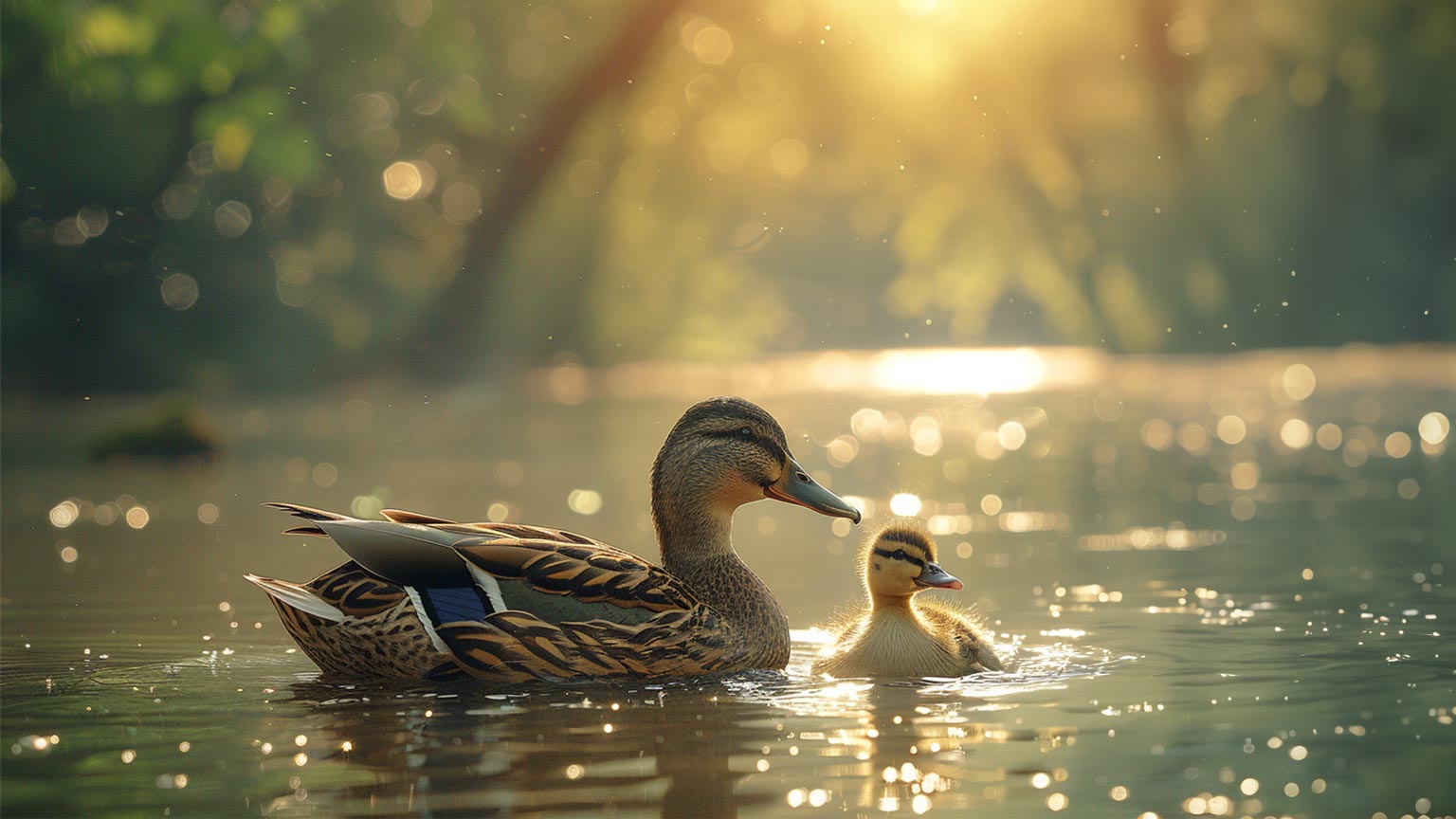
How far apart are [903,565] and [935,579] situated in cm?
21

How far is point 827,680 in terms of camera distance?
8469 millimetres

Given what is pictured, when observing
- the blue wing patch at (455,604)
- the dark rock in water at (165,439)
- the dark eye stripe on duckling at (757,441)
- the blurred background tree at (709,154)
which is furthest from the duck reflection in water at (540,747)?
the blurred background tree at (709,154)

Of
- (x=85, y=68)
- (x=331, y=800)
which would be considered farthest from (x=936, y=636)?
(x=85, y=68)

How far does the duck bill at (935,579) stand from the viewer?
29.5 ft

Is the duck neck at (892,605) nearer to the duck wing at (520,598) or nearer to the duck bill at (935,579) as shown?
the duck bill at (935,579)

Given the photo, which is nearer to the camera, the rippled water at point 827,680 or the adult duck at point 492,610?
the rippled water at point 827,680

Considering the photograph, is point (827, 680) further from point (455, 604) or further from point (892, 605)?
point (455, 604)

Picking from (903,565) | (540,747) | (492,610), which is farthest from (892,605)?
(540,747)

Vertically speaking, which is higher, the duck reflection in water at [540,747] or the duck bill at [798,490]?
the duck bill at [798,490]

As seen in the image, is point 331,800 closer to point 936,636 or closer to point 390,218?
point 936,636

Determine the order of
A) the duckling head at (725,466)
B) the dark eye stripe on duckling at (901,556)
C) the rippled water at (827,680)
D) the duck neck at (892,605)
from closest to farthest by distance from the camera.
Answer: the rippled water at (827,680)
the duckling head at (725,466)
the duck neck at (892,605)
the dark eye stripe on duckling at (901,556)

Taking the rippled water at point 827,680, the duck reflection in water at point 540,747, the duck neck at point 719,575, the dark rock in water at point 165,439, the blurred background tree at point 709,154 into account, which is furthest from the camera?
the blurred background tree at point 709,154

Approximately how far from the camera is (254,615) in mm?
10578

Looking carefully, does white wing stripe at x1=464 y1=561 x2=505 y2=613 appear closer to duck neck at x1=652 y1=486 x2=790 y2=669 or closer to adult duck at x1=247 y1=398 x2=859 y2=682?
adult duck at x1=247 y1=398 x2=859 y2=682
